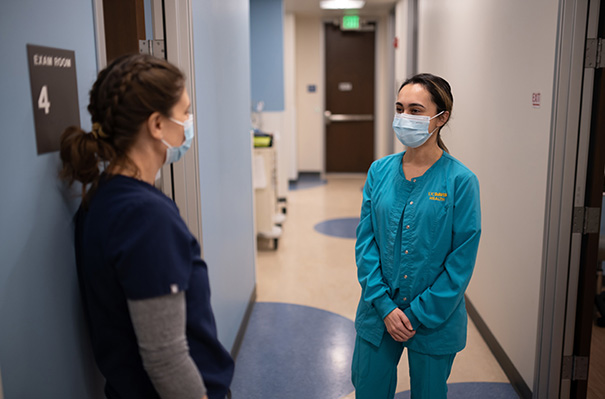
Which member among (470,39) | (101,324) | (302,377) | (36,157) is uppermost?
(470,39)

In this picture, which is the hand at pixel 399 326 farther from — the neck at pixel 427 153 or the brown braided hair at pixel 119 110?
the brown braided hair at pixel 119 110

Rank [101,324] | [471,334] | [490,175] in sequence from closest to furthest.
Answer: [101,324] → [490,175] → [471,334]

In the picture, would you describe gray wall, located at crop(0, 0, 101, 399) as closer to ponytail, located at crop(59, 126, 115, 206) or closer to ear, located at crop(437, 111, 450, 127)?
ponytail, located at crop(59, 126, 115, 206)

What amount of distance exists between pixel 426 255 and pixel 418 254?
3cm

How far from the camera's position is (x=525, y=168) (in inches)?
92.0

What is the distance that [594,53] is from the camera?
1.95 m

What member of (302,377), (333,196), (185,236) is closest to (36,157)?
(185,236)

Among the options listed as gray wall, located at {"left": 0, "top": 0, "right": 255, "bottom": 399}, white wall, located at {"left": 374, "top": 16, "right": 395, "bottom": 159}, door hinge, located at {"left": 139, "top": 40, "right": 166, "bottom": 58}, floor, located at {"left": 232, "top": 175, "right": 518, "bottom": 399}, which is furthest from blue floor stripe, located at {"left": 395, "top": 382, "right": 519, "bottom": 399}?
white wall, located at {"left": 374, "top": 16, "right": 395, "bottom": 159}

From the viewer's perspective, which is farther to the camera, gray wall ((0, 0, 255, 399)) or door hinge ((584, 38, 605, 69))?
door hinge ((584, 38, 605, 69))

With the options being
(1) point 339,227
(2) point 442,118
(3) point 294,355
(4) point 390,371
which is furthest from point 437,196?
(1) point 339,227

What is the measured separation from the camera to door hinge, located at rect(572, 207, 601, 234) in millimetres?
2043

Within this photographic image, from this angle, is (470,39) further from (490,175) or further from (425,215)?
(425,215)

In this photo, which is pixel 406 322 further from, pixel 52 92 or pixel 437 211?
pixel 52 92

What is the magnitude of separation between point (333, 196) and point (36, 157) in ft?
20.8
